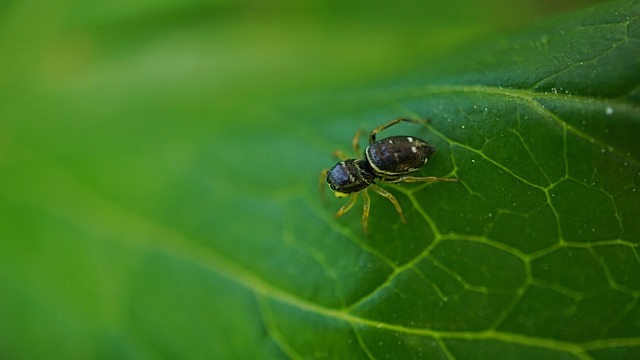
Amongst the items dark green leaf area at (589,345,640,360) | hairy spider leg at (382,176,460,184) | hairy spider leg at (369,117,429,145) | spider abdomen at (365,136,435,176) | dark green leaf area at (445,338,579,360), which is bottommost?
dark green leaf area at (445,338,579,360)

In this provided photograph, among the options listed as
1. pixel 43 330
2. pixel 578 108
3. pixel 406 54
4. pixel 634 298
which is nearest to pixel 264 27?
pixel 406 54

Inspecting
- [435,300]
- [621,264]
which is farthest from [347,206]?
[621,264]

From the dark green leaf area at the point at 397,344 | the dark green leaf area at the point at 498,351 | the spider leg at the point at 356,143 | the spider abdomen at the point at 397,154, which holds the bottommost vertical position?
the dark green leaf area at the point at 397,344


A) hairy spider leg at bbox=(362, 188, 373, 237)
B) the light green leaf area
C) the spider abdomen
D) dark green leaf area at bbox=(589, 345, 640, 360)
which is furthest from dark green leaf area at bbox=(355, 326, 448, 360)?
the spider abdomen

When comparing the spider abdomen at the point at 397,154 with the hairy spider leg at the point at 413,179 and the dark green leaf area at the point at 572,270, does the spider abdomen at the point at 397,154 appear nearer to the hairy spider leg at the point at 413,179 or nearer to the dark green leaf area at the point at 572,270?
the hairy spider leg at the point at 413,179

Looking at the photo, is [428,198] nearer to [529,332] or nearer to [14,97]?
[529,332]

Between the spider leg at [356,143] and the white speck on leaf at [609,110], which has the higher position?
the white speck on leaf at [609,110]

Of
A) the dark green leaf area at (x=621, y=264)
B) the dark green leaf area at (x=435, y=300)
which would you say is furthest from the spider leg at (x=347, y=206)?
the dark green leaf area at (x=621, y=264)

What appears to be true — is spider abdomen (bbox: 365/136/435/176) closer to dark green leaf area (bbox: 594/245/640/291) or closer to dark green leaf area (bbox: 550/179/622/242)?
dark green leaf area (bbox: 550/179/622/242)
